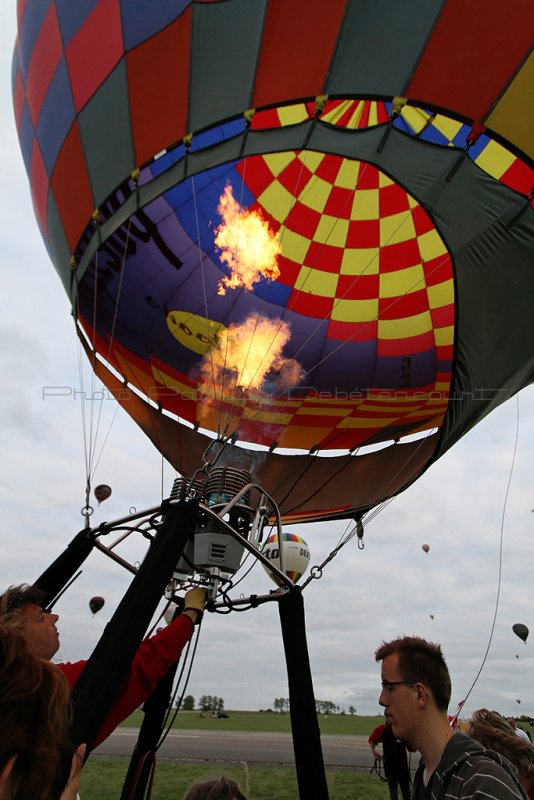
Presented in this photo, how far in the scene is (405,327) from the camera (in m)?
6.04

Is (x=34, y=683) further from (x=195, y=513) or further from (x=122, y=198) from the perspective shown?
(x=122, y=198)

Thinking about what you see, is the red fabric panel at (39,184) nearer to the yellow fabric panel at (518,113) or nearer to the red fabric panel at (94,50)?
the red fabric panel at (94,50)

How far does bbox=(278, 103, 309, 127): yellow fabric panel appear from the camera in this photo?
13.7 feet

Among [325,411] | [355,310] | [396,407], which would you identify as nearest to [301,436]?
[325,411]

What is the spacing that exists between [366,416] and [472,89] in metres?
3.67

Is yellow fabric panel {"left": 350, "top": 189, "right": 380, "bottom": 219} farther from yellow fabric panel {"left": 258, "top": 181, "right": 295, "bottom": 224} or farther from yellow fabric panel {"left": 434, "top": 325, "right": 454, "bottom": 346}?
yellow fabric panel {"left": 434, "top": 325, "right": 454, "bottom": 346}

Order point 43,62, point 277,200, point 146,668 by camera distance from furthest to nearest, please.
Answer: point 277,200 < point 43,62 < point 146,668

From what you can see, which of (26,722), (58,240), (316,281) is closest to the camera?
(26,722)

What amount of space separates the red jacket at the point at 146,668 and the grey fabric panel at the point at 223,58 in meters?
2.83

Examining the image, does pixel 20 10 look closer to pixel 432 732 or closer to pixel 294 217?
pixel 294 217

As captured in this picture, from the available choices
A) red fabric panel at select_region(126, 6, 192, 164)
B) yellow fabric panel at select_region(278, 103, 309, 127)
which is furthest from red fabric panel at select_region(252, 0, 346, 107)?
yellow fabric panel at select_region(278, 103, 309, 127)

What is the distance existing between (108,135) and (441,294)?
3.58 m

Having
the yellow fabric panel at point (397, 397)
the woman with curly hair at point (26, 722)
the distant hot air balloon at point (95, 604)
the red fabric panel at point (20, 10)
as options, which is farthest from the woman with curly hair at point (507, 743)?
the distant hot air balloon at point (95, 604)

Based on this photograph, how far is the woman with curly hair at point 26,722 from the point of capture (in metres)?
0.73
